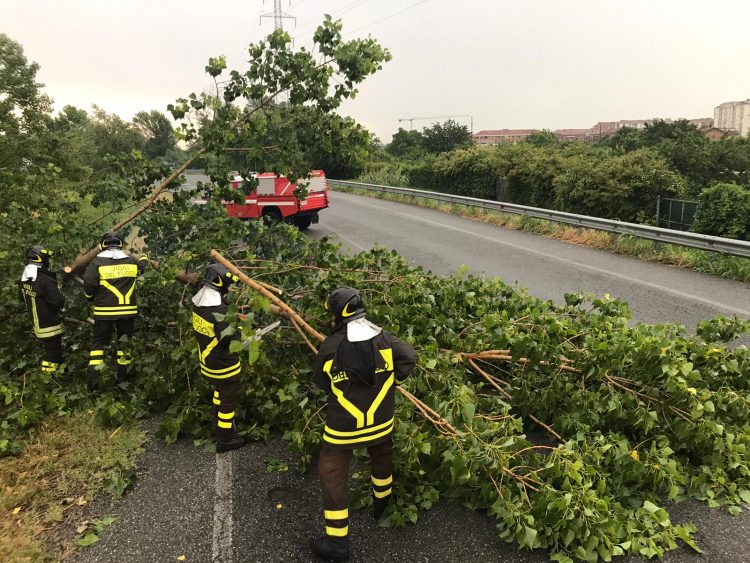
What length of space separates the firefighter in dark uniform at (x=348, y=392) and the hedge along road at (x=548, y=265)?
16.6 ft

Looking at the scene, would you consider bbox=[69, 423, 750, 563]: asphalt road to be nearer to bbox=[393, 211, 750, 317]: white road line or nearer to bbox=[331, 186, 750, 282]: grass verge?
bbox=[393, 211, 750, 317]: white road line

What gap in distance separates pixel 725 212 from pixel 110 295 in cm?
1279

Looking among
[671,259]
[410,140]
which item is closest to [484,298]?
[671,259]

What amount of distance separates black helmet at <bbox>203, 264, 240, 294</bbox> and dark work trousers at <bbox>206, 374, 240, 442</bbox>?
2.45 feet

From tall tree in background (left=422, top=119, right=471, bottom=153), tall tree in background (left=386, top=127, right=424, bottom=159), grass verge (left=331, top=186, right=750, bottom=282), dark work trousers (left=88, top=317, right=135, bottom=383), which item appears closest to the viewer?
dark work trousers (left=88, top=317, right=135, bottom=383)

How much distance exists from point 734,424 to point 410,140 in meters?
52.9

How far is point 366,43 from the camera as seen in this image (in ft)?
17.7

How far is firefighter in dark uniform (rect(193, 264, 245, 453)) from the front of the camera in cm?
393

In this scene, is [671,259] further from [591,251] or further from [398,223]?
[398,223]

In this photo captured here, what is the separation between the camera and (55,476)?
146 inches

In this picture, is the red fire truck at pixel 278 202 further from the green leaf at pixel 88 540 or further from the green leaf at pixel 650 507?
the green leaf at pixel 650 507

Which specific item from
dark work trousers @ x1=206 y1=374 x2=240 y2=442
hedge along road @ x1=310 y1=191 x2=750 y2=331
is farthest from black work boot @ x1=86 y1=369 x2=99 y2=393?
hedge along road @ x1=310 y1=191 x2=750 y2=331

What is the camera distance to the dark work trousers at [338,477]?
2.96 m

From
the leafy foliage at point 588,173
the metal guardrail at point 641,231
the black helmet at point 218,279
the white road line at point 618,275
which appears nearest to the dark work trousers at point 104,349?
the black helmet at point 218,279
